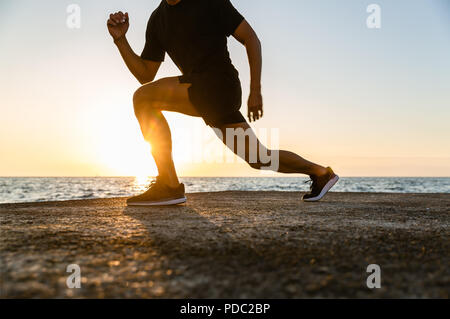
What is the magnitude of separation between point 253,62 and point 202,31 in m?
0.49

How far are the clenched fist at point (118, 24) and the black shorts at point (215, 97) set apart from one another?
865 millimetres

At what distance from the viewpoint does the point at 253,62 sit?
3.13m

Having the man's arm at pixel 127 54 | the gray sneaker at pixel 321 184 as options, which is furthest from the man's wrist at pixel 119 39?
the gray sneaker at pixel 321 184

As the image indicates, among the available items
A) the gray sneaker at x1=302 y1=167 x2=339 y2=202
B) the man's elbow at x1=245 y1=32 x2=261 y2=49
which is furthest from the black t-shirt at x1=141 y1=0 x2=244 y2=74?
the gray sneaker at x1=302 y1=167 x2=339 y2=202

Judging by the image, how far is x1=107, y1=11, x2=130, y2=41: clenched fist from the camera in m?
3.31

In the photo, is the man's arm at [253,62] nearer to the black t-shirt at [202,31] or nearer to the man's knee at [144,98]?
the black t-shirt at [202,31]

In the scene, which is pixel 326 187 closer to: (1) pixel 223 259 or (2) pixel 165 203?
(2) pixel 165 203

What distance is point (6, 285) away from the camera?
3.12 feet

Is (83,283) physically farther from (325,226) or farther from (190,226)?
(325,226)

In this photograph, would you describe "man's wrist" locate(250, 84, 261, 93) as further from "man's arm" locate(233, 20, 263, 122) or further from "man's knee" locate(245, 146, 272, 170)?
"man's knee" locate(245, 146, 272, 170)

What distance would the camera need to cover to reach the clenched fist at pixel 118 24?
10.9 ft

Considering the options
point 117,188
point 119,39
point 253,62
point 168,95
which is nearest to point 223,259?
point 168,95
